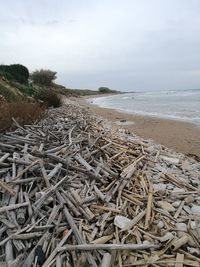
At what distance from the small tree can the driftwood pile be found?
142 ft

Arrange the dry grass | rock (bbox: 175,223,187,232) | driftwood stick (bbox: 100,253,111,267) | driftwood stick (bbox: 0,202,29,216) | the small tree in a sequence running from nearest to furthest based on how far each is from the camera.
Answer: driftwood stick (bbox: 100,253,111,267) → driftwood stick (bbox: 0,202,29,216) → rock (bbox: 175,223,187,232) → the dry grass → the small tree

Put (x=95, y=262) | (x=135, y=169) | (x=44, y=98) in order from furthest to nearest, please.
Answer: (x=44, y=98) < (x=135, y=169) < (x=95, y=262)

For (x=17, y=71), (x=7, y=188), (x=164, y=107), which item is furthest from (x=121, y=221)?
(x=164, y=107)

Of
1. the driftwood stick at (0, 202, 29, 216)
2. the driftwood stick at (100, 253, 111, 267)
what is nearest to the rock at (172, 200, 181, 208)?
the driftwood stick at (100, 253, 111, 267)

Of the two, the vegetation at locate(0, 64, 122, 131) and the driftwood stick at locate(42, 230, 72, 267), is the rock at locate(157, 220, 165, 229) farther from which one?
the vegetation at locate(0, 64, 122, 131)

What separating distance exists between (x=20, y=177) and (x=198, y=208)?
275 centimetres

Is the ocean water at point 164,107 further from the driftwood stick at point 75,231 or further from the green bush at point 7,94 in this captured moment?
the driftwood stick at point 75,231

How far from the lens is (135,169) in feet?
17.6

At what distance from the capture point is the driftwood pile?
3.27 meters

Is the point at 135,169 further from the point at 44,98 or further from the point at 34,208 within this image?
the point at 44,98

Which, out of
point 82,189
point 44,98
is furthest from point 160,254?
point 44,98

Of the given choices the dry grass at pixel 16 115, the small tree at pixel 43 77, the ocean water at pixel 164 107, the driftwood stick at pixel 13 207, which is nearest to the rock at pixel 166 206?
the driftwood stick at pixel 13 207

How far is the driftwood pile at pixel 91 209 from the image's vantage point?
3.27 metres

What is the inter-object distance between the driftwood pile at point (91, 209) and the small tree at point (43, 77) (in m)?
43.4
